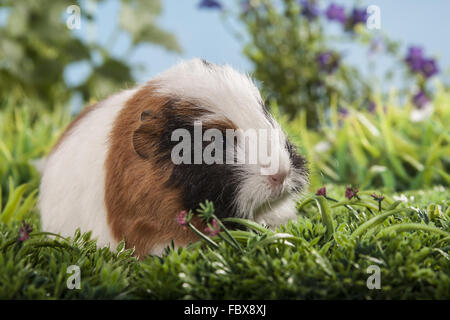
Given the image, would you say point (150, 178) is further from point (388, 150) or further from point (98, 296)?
point (388, 150)

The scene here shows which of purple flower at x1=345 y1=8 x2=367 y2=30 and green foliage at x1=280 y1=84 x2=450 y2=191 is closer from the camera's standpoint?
green foliage at x1=280 y1=84 x2=450 y2=191

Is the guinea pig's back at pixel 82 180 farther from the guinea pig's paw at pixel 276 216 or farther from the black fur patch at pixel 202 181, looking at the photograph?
the guinea pig's paw at pixel 276 216

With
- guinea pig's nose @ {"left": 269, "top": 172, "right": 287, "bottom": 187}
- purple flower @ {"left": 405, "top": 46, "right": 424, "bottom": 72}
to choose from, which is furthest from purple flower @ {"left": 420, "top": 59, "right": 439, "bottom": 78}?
guinea pig's nose @ {"left": 269, "top": 172, "right": 287, "bottom": 187}

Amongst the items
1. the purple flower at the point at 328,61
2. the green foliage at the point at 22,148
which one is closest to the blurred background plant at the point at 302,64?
the purple flower at the point at 328,61

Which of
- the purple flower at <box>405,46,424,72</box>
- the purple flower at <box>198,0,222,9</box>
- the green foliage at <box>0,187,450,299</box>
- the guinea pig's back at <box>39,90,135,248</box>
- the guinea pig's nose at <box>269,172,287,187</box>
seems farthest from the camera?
the purple flower at <box>405,46,424,72</box>

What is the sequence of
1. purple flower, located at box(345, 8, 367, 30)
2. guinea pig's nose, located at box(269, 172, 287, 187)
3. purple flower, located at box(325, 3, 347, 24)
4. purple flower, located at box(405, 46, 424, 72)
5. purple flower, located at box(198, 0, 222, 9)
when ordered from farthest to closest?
purple flower, located at box(405, 46, 424, 72)
purple flower, located at box(325, 3, 347, 24)
purple flower, located at box(345, 8, 367, 30)
purple flower, located at box(198, 0, 222, 9)
guinea pig's nose, located at box(269, 172, 287, 187)

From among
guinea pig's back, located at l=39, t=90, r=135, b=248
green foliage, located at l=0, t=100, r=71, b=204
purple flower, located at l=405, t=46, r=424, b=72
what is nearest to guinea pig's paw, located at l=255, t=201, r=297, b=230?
guinea pig's back, located at l=39, t=90, r=135, b=248

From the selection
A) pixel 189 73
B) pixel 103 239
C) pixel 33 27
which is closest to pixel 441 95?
pixel 189 73

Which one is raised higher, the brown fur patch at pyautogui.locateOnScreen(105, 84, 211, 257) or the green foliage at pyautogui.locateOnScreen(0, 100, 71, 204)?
the green foliage at pyautogui.locateOnScreen(0, 100, 71, 204)

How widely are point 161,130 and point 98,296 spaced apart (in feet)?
2.48

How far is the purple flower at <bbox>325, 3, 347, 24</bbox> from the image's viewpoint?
6641mm

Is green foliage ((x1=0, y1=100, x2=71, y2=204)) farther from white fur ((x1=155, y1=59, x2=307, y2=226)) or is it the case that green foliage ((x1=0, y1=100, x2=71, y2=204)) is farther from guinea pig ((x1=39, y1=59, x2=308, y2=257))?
white fur ((x1=155, y1=59, x2=307, y2=226))

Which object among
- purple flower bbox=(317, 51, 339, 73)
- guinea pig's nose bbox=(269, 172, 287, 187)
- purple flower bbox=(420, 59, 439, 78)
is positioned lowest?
guinea pig's nose bbox=(269, 172, 287, 187)

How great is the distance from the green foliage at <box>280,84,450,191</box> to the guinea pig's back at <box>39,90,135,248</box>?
2.20 metres
